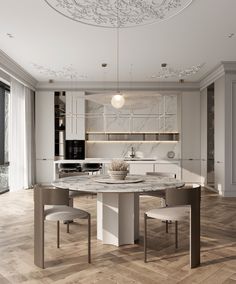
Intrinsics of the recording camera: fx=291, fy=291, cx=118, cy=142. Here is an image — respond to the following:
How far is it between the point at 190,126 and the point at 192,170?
1145 mm

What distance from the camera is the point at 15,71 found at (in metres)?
6.08

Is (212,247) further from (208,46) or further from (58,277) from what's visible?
(208,46)

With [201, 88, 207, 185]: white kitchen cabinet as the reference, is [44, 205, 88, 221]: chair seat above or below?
below

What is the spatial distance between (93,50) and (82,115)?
267cm

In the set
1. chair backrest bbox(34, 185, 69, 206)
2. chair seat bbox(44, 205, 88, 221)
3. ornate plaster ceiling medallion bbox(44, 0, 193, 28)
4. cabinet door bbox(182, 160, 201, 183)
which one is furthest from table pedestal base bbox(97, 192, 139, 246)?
cabinet door bbox(182, 160, 201, 183)

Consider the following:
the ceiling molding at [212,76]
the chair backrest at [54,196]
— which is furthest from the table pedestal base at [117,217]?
the ceiling molding at [212,76]

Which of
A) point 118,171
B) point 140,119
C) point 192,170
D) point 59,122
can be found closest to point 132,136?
point 140,119

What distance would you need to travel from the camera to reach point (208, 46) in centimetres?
490

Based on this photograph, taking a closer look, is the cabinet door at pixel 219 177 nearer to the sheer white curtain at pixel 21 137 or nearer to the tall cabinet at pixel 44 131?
the tall cabinet at pixel 44 131

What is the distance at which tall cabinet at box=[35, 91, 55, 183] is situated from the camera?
761 cm

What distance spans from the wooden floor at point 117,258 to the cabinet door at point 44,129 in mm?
3445

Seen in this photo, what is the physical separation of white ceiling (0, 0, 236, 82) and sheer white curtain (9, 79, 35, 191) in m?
0.71

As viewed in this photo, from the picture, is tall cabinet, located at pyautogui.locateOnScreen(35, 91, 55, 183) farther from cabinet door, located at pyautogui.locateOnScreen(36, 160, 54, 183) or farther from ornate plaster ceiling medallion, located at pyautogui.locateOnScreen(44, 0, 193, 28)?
ornate plaster ceiling medallion, located at pyautogui.locateOnScreen(44, 0, 193, 28)

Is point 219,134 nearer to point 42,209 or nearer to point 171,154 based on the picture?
point 171,154
